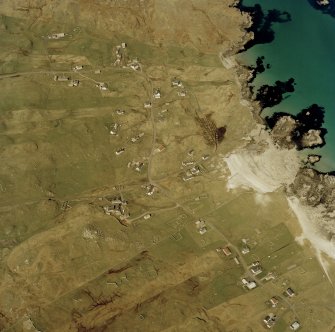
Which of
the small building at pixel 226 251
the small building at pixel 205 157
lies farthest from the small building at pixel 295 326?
the small building at pixel 205 157

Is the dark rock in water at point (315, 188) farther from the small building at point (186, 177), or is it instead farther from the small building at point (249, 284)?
the small building at point (249, 284)

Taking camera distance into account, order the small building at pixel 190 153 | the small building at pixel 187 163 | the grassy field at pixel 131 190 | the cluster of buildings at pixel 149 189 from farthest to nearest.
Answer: the small building at pixel 190 153, the small building at pixel 187 163, the cluster of buildings at pixel 149 189, the grassy field at pixel 131 190

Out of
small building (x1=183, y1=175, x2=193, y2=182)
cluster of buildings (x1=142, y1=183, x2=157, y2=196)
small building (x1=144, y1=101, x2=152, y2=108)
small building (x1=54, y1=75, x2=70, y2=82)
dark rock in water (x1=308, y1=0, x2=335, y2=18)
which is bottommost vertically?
cluster of buildings (x1=142, y1=183, x2=157, y2=196)

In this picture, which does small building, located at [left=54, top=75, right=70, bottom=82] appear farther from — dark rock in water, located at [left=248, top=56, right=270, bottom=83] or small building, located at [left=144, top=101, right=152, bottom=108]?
dark rock in water, located at [left=248, top=56, right=270, bottom=83]

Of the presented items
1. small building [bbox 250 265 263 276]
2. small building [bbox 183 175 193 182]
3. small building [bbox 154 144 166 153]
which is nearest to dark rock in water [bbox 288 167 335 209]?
small building [bbox 250 265 263 276]

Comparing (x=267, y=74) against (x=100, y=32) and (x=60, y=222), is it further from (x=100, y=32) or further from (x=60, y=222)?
(x=60, y=222)

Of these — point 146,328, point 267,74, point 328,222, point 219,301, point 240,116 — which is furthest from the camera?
point 267,74

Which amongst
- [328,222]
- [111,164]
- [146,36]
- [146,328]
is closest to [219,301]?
[146,328]
